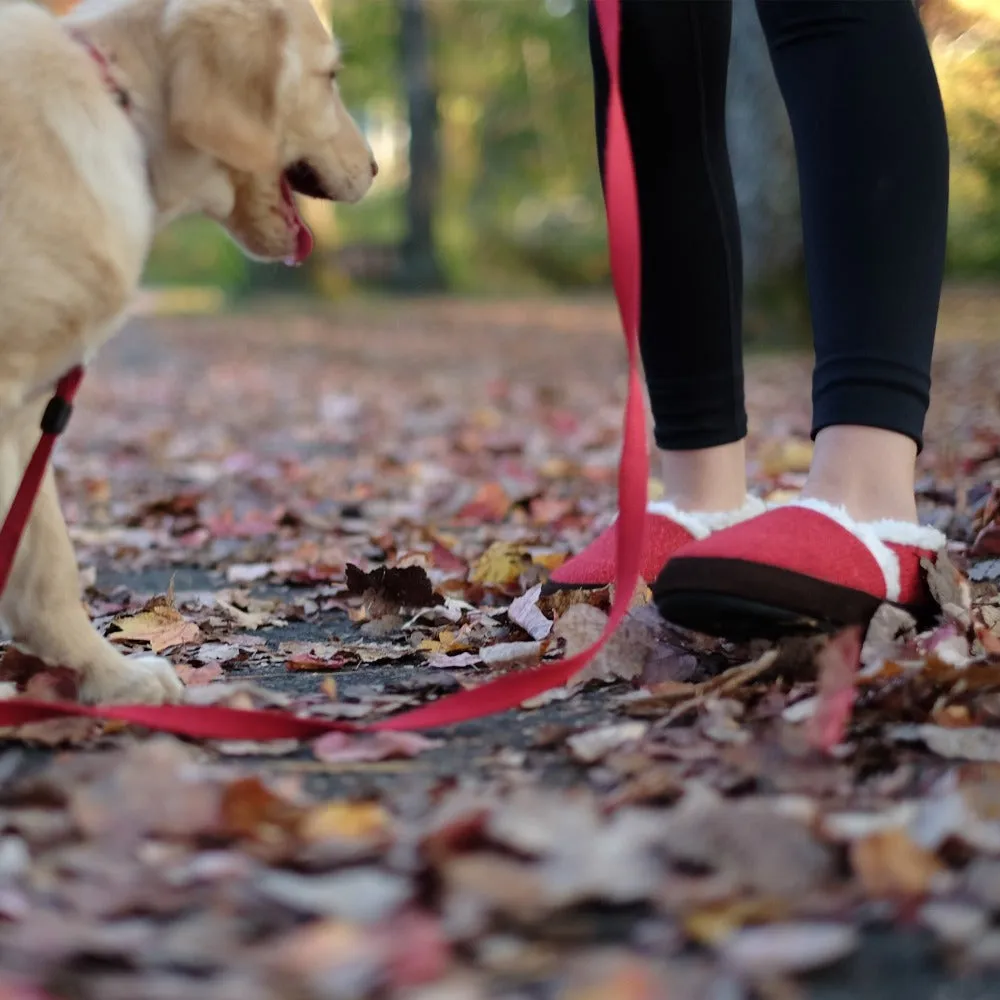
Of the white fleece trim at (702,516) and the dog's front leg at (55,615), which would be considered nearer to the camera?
the dog's front leg at (55,615)

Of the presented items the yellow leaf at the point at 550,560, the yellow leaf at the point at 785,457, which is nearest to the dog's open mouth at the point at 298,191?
the yellow leaf at the point at 550,560

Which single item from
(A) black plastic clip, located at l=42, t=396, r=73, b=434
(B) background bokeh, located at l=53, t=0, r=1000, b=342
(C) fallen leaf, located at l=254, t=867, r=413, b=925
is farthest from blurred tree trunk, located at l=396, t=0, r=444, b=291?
(C) fallen leaf, located at l=254, t=867, r=413, b=925

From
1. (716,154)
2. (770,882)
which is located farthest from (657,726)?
(716,154)

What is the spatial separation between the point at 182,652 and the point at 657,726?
97 centimetres

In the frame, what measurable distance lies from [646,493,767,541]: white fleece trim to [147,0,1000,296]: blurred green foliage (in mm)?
14507

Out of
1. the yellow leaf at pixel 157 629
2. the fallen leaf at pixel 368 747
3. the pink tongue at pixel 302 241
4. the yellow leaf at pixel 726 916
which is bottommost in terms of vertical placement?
the yellow leaf at pixel 157 629

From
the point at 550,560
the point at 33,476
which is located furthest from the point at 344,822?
the point at 550,560

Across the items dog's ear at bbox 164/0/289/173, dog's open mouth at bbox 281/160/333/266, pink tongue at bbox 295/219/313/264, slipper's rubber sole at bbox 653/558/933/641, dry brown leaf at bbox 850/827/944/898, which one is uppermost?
dog's ear at bbox 164/0/289/173

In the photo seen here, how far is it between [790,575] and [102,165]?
44.8 inches

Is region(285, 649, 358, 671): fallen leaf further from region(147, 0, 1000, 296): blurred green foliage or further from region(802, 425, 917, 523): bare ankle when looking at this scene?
region(147, 0, 1000, 296): blurred green foliage

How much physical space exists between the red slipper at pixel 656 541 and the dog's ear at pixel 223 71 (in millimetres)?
884

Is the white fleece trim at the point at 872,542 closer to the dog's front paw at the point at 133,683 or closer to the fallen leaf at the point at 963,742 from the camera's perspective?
the fallen leaf at the point at 963,742

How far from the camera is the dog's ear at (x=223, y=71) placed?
6.71 feet

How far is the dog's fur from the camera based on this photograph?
6.05ft
